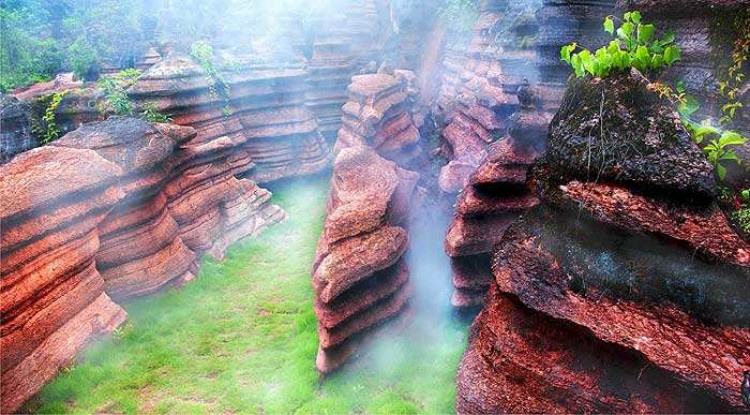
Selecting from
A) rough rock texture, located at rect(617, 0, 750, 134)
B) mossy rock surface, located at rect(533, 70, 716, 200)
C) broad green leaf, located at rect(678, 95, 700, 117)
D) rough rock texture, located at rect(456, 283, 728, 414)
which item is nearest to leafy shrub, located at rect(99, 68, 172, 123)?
rough rock texture, located at rect(456, 283, 728, 414)

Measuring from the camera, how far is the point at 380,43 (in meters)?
20.8

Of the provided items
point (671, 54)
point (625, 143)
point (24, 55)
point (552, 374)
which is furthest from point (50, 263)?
point (24, 55)

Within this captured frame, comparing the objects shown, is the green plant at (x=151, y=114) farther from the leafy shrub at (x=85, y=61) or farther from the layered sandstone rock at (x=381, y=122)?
the leafy shrub at (x=85, y=61)

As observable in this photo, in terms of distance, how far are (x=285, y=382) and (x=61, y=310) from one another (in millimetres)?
2868

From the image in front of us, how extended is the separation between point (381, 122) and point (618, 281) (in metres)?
8.43

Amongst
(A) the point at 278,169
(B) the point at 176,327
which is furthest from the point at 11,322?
(A) the point at 278,169

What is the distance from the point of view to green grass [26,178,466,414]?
4.91 metres

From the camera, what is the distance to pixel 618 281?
10.0 ft

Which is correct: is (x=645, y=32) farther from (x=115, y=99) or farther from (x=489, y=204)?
(x=115, y=99)

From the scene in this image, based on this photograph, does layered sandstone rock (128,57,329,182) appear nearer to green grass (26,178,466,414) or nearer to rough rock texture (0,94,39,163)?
rough rock texture (0,94,39,163)

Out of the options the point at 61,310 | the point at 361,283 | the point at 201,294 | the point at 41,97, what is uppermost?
the point at 41,97

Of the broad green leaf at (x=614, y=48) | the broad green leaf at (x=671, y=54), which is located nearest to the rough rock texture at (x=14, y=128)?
the broad green leaf at (x=614, y=48)

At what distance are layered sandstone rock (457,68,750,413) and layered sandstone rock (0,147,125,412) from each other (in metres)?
4.68

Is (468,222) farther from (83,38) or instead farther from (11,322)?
(83,38)
